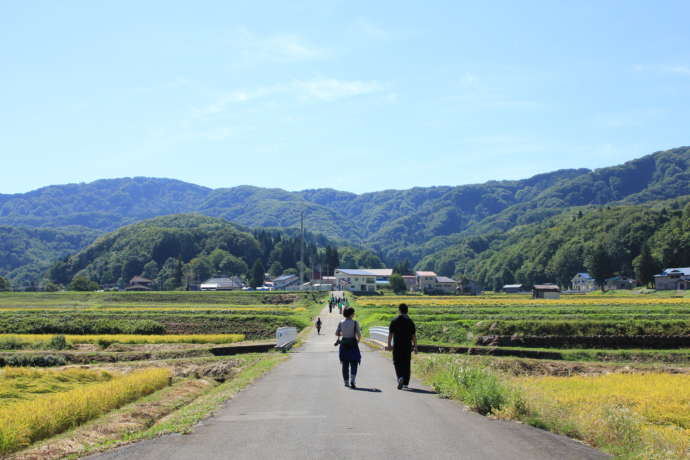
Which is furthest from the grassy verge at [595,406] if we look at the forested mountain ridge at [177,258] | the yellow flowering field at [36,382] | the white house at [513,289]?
the forested mountain ridge at [177,258]

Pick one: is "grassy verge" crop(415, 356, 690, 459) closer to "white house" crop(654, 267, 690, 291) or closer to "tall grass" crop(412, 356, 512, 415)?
"tall grass" crop(412, 356, 512, 415)

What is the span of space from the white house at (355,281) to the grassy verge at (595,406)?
116m

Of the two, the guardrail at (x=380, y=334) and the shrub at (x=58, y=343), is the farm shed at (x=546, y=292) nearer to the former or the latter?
the guardrail at (x=380, y=334)

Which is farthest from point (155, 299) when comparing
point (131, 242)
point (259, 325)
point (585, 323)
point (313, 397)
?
point (131, 242)

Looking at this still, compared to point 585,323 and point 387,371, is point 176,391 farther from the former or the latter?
point 585,323

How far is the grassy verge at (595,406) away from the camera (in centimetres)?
784

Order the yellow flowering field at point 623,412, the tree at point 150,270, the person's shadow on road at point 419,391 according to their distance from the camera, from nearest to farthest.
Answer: the yellow flowering field at point 623,412, the person's shadow on road at point 419,391, the tree at point 150,270

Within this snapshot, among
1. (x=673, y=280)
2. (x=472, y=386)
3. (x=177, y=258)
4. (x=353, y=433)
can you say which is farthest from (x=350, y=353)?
(x=177, y=258)

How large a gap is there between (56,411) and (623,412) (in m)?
9.32

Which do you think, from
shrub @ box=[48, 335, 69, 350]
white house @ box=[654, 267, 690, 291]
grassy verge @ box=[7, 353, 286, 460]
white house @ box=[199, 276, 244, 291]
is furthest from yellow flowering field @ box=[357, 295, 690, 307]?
white house @ box=[199, 276, 244, 291]

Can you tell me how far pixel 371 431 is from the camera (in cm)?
846

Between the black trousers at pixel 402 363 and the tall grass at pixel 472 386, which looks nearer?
the tall grass at pixel 472 386

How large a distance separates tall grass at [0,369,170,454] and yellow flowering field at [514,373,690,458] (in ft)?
25.9

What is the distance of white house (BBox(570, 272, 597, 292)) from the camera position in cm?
13451
